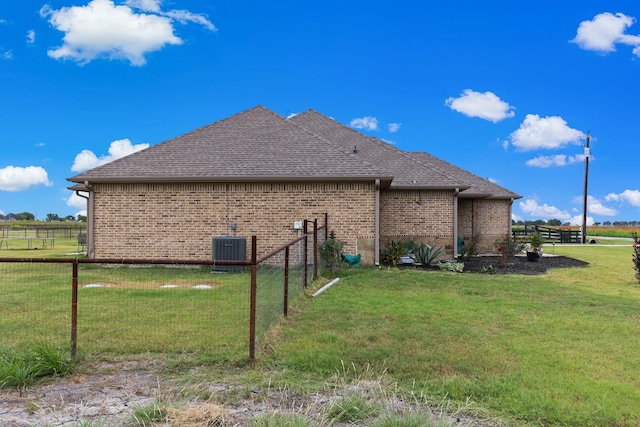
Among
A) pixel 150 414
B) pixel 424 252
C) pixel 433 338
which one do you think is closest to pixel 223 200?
pixel 424 252

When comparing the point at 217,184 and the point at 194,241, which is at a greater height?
the point at 217,184

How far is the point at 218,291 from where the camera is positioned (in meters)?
8.79

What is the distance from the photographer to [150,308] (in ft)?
23.8

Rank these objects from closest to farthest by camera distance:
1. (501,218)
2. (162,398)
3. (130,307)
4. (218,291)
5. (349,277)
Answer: (162,398) → (130,307) → (218,291) → (349,277) → (501,218)

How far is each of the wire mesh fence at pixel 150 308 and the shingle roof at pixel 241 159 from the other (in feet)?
9.07

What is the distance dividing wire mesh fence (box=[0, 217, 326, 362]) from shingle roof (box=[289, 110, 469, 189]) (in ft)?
19.4

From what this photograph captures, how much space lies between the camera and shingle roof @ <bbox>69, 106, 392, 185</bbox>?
12.6m

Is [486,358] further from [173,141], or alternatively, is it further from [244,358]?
[173,141]

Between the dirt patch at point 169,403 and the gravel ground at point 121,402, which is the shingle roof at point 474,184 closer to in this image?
the dirt patch at point 169,403

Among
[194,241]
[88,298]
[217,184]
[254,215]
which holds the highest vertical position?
[217,184]

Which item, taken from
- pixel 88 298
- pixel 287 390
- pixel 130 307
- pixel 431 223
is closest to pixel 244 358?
pixel 287 390

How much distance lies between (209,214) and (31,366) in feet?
28.9

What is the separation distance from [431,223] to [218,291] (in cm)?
881

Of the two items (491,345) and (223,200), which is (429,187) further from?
(491,345)
